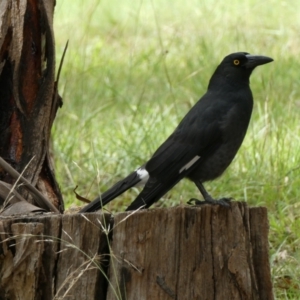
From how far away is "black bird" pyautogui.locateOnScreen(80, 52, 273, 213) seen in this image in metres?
3.77

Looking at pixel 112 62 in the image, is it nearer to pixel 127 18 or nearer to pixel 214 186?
pixel 127 18

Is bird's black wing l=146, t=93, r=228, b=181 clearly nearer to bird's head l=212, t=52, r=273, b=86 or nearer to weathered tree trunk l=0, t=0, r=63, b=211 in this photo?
bird's head l=212, t=52, r=273, b=86

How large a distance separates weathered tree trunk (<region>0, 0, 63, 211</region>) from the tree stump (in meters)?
0.93

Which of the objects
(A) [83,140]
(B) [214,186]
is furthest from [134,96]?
(B) [214,186]

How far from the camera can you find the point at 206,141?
407 cm

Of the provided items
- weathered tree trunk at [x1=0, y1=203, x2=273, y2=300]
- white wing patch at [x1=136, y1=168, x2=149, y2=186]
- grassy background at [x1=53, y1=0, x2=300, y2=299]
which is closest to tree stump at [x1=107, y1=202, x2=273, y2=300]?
weathered tree trunk at [x1=0, y1=203, x2=273, y2=300]

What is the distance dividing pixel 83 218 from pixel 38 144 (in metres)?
0.98

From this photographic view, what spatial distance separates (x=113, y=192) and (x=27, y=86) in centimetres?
66

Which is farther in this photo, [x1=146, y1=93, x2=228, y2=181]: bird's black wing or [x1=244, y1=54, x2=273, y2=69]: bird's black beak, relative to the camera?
[x1=244, y1=54, x2=273, y2=69]: bird's black beak

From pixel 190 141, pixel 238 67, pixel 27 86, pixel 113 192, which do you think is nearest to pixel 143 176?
pixel 113 192

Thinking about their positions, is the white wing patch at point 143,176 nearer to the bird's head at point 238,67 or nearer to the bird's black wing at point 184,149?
the bird's black wing at point 184,149

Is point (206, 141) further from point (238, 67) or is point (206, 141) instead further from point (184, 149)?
point (238, 67)

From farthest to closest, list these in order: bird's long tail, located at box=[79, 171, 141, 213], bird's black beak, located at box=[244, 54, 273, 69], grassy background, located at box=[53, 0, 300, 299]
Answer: grassy background, located at box=[53, 0, 300, 299] < bird's black beak, located at box=[244, 54, 273, 69] < bird's long tail, located at box=[79, 171, 141, 213]

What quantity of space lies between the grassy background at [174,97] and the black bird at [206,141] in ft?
Result: 1.13
